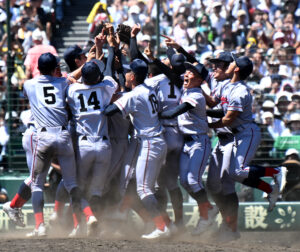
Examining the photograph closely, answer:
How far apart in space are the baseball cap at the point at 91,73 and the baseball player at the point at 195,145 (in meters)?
1.05

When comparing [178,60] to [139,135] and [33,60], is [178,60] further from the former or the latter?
[33,60]

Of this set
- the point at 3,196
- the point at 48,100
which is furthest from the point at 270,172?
the point at 3,196

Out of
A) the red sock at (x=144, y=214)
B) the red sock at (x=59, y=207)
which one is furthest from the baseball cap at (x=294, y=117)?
the red sock at (x=59, y=207)

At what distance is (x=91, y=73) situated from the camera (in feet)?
26.5

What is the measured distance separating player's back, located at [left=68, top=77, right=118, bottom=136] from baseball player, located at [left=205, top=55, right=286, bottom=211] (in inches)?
50.6

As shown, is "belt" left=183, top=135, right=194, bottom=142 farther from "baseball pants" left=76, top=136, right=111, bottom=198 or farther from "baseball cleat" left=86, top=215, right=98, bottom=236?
"baseball cleat" left=86, top=215, right=98, bottom=236

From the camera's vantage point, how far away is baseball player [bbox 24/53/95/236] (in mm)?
8172

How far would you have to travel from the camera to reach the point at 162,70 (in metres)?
8.59

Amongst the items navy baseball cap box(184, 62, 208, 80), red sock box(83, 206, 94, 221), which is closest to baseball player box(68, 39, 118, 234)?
red sock box(83, 206, 94, 221)

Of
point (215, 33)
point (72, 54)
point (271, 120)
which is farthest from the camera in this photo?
point (215, 33)

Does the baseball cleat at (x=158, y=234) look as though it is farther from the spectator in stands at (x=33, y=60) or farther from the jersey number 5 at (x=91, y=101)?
the spectator in stands at (x=33, y=60)

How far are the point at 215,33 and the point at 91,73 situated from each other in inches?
244

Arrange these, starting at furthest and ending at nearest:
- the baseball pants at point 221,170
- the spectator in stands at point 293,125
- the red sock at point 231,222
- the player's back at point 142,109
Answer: the spectator in stands at point 293,125
the red sock at point 231,222
the baseball pants at point 221,170
the player's back at point 142,109

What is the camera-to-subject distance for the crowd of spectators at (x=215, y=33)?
11664 millimetres
